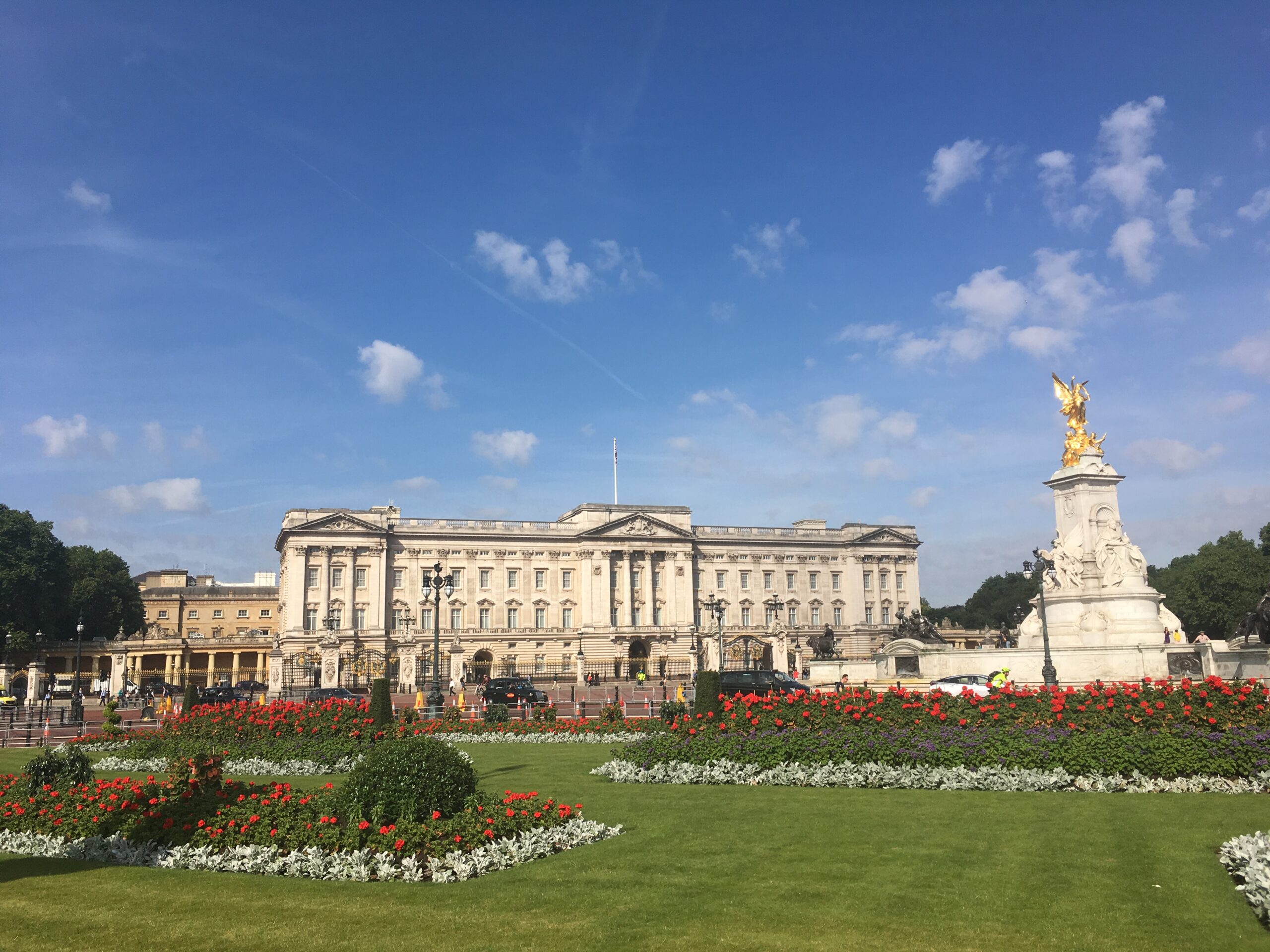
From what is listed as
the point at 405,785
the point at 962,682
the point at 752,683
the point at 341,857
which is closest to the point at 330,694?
the point at 752,683

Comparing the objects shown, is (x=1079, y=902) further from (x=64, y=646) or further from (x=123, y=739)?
(x=64, y=646)

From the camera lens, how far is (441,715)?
28.3 meters

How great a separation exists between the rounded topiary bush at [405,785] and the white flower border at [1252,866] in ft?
24.9

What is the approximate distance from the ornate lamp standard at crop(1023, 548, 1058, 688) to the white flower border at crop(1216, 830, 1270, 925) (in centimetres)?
2079

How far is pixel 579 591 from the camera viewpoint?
279 ft

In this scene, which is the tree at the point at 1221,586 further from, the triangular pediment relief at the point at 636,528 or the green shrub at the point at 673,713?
the green shrub at the point at 673,713

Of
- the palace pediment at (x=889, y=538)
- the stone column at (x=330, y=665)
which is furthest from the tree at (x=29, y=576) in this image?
the palace pediment at (x=889, y=538)

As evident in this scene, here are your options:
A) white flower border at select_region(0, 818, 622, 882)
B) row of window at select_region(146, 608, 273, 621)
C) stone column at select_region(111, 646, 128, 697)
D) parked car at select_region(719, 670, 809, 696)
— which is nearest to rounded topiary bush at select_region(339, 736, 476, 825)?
white flower border at select_region(0, 818, 622, 882)

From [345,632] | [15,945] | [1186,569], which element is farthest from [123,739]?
[1186,569]

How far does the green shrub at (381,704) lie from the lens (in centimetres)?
2134

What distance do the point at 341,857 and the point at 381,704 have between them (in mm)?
12010

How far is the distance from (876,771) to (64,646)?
250 ft

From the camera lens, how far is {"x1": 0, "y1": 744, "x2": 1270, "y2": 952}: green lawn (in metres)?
7.47

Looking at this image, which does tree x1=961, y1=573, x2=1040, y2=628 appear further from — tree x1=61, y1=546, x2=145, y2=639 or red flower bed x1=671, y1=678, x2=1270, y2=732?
red flower bed x1=671, y1=678, x2=1270, y2=732
